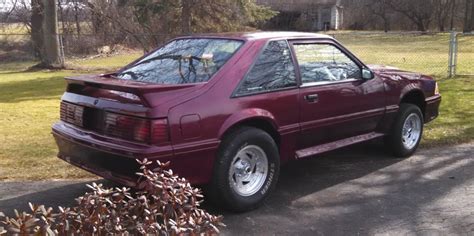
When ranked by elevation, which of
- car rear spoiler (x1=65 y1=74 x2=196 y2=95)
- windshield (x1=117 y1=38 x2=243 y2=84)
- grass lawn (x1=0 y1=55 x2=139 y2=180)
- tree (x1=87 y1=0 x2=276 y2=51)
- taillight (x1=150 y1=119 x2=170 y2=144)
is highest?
tree (x1=87 y1=0 x2=276 y2=51)

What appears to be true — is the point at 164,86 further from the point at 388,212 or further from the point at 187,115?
the point at 388,212

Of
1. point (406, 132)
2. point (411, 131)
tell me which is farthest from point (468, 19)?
point (406, 132)

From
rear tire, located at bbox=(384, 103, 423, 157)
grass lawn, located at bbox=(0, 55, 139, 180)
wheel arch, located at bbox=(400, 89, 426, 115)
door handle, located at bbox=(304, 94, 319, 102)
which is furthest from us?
wheel arch, located at bbox=(400, 89, 426, 115)

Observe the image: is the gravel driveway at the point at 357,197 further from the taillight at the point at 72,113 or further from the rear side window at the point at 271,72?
the rear side window at the point at 271,72

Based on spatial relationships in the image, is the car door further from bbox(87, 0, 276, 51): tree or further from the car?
bbox(87, 0, 276, 51): tree

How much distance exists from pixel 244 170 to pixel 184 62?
1181mm

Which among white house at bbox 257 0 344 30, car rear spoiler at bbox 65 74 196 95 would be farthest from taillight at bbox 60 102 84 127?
white house at bbox 257 0 344 30

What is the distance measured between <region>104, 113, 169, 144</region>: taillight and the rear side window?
34.0 inches

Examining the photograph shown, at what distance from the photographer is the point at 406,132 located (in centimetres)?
665

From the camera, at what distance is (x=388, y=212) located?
479 centimetres

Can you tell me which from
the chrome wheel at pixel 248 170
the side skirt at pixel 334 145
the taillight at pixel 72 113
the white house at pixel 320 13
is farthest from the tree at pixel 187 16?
the white house at pixel 320 13

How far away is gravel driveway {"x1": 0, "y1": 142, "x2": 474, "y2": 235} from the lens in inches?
176

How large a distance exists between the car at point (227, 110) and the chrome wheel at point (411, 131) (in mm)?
558

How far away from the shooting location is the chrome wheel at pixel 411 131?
21.7 ft
